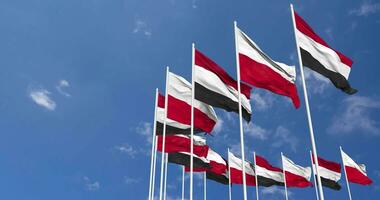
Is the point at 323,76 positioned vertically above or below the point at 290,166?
below

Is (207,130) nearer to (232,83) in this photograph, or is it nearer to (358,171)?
(232,83)

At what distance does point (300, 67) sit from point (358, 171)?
76.0 ft

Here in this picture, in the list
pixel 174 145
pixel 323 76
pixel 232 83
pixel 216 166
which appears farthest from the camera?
pixel 216 166

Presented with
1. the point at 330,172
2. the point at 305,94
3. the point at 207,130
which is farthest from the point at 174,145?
the point at 330,172

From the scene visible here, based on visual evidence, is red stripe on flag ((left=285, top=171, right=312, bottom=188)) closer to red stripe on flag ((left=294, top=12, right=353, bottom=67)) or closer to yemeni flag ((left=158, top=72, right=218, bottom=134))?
yemeni flag ((left=158, top=72, right=218, bottom=134))

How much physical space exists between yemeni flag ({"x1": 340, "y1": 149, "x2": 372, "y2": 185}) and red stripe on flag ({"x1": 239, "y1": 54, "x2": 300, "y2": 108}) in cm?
2075

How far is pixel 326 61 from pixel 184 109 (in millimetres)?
8220

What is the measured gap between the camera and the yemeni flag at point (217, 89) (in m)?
16.5

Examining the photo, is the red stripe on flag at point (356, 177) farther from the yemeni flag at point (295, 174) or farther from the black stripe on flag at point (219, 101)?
the black stripe on flag at point (219, 101)

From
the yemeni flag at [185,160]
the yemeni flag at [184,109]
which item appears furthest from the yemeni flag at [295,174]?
the yemeni flag at [184,109]

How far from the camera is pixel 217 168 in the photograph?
101 ft

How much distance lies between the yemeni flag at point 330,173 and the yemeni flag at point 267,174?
3334 millimetres

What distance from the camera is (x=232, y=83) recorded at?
17.3m

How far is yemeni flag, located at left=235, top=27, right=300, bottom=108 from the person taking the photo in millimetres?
14599
